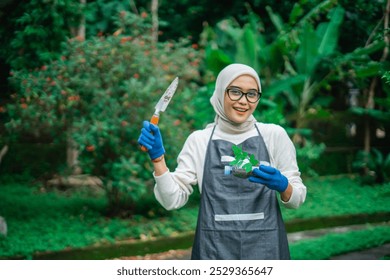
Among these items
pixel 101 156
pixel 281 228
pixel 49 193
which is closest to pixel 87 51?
pixel 101 156

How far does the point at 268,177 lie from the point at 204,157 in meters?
0.36

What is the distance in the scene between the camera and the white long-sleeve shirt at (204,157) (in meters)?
2.40

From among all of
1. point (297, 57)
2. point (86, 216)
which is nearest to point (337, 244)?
point (86, 216)

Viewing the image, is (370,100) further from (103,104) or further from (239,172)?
(239,172)

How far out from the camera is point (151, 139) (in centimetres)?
229

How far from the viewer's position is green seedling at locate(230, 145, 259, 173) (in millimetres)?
2279

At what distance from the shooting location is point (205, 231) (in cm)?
240

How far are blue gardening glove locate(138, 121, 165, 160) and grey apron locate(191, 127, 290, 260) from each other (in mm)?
255

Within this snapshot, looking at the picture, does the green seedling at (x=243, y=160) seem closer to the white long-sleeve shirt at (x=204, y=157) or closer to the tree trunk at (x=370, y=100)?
the white long-sleeve shirt at (x=204, y=157)

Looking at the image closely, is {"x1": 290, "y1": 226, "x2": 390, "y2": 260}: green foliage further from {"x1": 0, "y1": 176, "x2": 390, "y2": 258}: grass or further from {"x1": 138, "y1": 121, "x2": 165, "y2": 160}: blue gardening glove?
{"x1": 138, "y1": 121, "x2": 165, "y2": 160}: blue gardening glove

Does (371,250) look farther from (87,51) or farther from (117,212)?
(87,51)

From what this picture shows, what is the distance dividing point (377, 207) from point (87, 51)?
3.74 metres

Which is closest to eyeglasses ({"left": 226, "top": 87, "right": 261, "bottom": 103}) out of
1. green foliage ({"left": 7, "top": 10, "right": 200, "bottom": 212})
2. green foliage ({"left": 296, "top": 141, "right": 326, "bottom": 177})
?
green foliage ({"left": 7, "top": 10, "right": 200, "bottom": 212})

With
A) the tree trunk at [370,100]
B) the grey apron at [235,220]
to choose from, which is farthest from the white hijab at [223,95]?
the tree trunk at [370,100]
